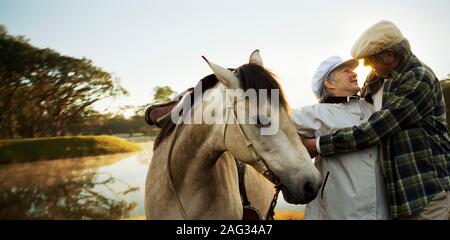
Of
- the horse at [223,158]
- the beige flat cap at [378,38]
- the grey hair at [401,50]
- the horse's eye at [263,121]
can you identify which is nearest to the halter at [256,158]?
the horse at [223,158]

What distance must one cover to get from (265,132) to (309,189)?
1.35 feet

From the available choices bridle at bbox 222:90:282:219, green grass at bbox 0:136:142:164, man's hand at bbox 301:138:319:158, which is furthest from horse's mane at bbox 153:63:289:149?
green grass at bbox 0:136:142:164

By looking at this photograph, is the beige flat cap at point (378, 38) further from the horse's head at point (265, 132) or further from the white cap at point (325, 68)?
the horse's head at point (265, 132)

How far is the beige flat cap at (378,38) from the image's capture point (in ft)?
6.88

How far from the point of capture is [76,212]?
27.2ft

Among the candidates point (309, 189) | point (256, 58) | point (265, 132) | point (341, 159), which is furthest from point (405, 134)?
point (256, 58)

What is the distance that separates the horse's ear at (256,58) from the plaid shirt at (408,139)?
66cm

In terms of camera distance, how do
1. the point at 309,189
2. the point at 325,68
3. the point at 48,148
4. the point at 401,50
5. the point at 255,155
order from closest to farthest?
the point at 309,189, the point at 255,155, the point at 401,50, the point at 325,68, the point at 48,148

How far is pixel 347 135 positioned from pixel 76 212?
8030 mm

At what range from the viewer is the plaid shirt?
6.70ft

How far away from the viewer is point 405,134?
2098 millimetres

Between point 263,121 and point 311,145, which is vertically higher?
point 263,121

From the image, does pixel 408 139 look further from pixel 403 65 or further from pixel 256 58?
pixel 256 58
